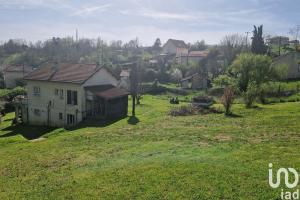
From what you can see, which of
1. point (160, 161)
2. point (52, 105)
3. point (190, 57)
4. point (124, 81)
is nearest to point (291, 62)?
point (124, 81)

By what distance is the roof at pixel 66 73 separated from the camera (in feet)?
124

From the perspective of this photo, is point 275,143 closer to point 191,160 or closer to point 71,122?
point 191,160

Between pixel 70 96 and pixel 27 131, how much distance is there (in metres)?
6.15

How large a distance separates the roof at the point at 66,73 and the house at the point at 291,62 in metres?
34.4

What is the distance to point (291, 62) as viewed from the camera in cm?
5831

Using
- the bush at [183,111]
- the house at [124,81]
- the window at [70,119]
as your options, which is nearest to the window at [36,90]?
the window at [70,119]

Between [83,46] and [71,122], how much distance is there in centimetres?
11328

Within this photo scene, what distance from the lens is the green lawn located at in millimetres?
14086

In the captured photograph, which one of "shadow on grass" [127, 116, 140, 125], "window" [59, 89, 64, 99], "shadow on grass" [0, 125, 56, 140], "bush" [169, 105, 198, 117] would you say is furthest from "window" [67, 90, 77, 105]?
"bush" [169, 105, 198, 117]

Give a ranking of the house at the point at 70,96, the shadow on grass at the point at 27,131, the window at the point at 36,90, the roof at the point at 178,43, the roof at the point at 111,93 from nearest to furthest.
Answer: the shadow on grass at the point at 27,131 < the roof at the point at 111,93 < the house at the point at 70,96 < the window at the point at 36,90 < the roof at the point at 178,43

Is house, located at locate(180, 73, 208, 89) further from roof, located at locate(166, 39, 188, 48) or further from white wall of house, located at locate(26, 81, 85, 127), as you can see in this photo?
roof, located at locate(166, 39, 188, 48)

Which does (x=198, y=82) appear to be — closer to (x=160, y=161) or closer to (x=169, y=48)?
(x=160, y=161)

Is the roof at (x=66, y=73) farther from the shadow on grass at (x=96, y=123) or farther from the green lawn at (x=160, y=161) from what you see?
the green lawn at (x=160, y=161)

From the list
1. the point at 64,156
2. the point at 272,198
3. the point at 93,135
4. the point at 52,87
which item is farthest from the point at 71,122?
the point at 272,198
